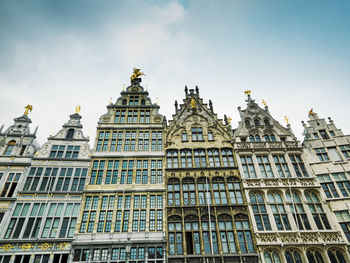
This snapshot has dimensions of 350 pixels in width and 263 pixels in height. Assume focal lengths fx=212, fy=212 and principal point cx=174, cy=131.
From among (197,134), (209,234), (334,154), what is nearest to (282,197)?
(209,234)

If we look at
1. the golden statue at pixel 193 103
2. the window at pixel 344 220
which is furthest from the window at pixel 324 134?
the golden statue at pixel 193 103

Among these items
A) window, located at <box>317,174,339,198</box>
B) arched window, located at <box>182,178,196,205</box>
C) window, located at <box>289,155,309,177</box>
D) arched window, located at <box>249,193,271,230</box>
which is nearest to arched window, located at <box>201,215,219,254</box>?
arched window, located at <box>182,178,196,205</box>

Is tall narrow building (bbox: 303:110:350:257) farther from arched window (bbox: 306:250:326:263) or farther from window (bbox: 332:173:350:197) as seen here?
arched window (bbox: 306:250:326:263)

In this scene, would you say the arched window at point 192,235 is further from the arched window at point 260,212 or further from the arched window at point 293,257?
the arched window at point 293,257

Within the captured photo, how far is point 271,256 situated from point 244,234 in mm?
2592

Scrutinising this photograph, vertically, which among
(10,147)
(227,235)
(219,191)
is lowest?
(227,235)

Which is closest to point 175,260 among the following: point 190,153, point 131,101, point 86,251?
point 86,251

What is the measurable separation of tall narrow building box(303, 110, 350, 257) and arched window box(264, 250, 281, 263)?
673cm

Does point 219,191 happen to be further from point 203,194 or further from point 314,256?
point 314,256

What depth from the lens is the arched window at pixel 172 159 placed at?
918 inches

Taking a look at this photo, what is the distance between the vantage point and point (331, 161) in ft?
75.6

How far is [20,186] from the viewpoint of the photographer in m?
20.5

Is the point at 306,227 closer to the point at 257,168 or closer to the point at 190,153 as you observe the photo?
the point at 257,168

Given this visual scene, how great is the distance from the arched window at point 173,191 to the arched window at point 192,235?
73.4 inches
